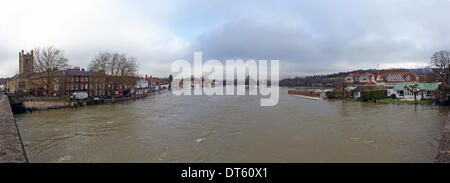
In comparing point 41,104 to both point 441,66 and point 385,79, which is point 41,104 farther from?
point 385,79

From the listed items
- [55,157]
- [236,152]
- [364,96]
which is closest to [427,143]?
[236,152]

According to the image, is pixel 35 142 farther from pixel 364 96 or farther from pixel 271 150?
pixel 364 96

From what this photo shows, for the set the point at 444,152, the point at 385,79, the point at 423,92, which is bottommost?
the point at 444,152

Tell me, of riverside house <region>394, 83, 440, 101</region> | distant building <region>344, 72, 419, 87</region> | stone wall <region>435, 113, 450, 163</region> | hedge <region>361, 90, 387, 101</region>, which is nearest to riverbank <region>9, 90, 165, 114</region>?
stone wall <region>435, 113, 450, 163</region>

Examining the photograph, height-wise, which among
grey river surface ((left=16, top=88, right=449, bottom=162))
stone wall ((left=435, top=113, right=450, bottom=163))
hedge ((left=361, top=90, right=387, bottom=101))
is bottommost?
grey river surface ((left=16, top=88, right=449, bottom=162))

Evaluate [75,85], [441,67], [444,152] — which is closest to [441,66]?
[441,67]

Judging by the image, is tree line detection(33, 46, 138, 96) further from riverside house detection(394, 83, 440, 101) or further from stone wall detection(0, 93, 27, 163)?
riverside house detection(394, 83, 440, 101)

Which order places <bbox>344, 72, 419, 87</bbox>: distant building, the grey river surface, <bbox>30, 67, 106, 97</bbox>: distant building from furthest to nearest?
<bbox>344, 72, 419, 87</bbox>: distant building, <bbox>30, 67, 106, 97</bbox>: distant building, the grey river surface

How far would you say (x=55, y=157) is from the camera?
832 centimetres

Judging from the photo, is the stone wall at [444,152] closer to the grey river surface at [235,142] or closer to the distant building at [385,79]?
→ the grey river surface at [235,142]

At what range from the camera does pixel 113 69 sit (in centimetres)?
3328

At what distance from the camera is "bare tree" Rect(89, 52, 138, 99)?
1251 inches

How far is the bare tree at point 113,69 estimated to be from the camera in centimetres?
3177
